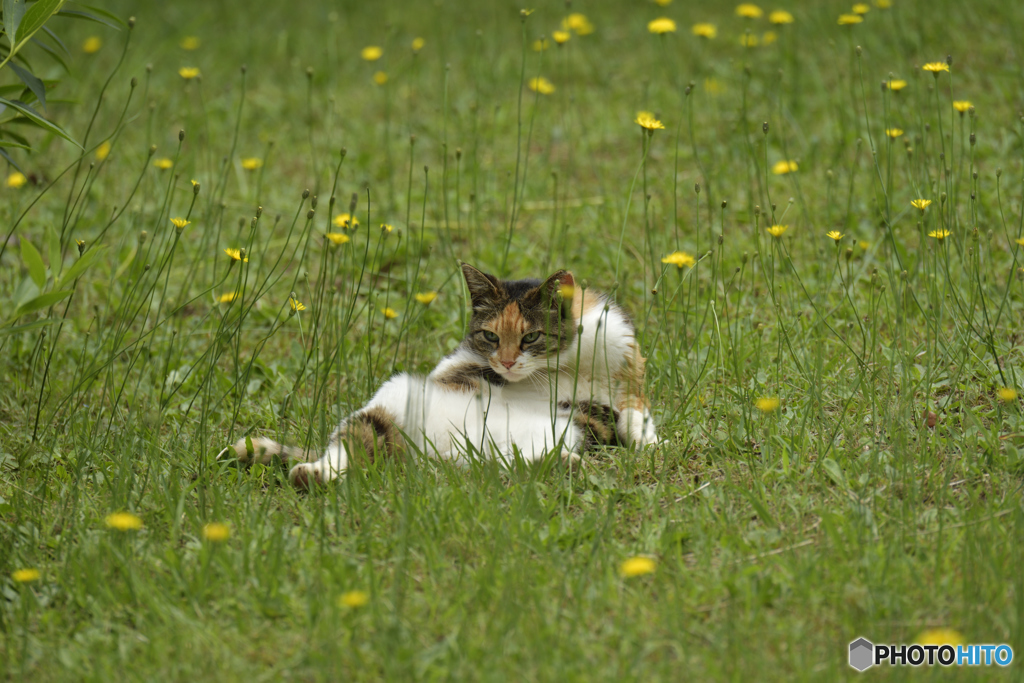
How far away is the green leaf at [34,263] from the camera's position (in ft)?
6.59

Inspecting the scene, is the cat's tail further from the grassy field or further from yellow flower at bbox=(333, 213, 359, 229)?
yellow flower at bbox=(333, 213, 359, 229)

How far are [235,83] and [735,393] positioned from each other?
14.8 feet

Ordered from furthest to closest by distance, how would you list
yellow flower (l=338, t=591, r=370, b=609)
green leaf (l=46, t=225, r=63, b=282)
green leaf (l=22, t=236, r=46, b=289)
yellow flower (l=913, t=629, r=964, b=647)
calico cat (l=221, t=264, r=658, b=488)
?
1. calico cat (l=221, t=264, r=658, b=488)
2. green leaf (l=46, t=225, r=63, b=282)
3. green leaf (l=22, t=236, r=46, b=289)
4. yellow flower (l=338, t=591, r=370, b=609)
5. yellow flower (l=913, t=629, r=964, b=647)

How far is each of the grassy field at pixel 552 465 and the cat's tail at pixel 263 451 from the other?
0.07 meters

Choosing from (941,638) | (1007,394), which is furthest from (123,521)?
(1007,394)

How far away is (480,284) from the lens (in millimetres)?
3014

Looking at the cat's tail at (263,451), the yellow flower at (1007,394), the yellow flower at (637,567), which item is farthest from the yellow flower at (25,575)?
the yellow flower at (1007,394)

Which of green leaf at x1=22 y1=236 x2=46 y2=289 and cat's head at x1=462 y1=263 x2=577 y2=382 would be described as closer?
green leaf at x1=22 y1=236 x2=46 y2=289

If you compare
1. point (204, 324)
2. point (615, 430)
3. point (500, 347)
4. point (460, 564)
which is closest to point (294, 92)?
point (204, 324)

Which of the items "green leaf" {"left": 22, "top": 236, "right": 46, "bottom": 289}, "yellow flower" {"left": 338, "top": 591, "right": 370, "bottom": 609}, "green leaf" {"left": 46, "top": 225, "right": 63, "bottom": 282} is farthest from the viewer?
"green leaf" {"left": 46, "top": 225, "right": 63, "bottom": 282}

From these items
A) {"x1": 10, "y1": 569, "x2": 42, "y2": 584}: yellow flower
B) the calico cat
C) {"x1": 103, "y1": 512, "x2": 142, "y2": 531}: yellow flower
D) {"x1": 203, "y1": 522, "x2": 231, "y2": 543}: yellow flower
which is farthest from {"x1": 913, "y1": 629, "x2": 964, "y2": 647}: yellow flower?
{"x1": 10, "y1": 569, "x2": 42, "y2": 584}: yellow flower

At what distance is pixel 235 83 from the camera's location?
19.7 ft

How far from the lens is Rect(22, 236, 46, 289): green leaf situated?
6.59ft

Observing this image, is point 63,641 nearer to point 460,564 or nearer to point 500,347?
A: point 460,564
